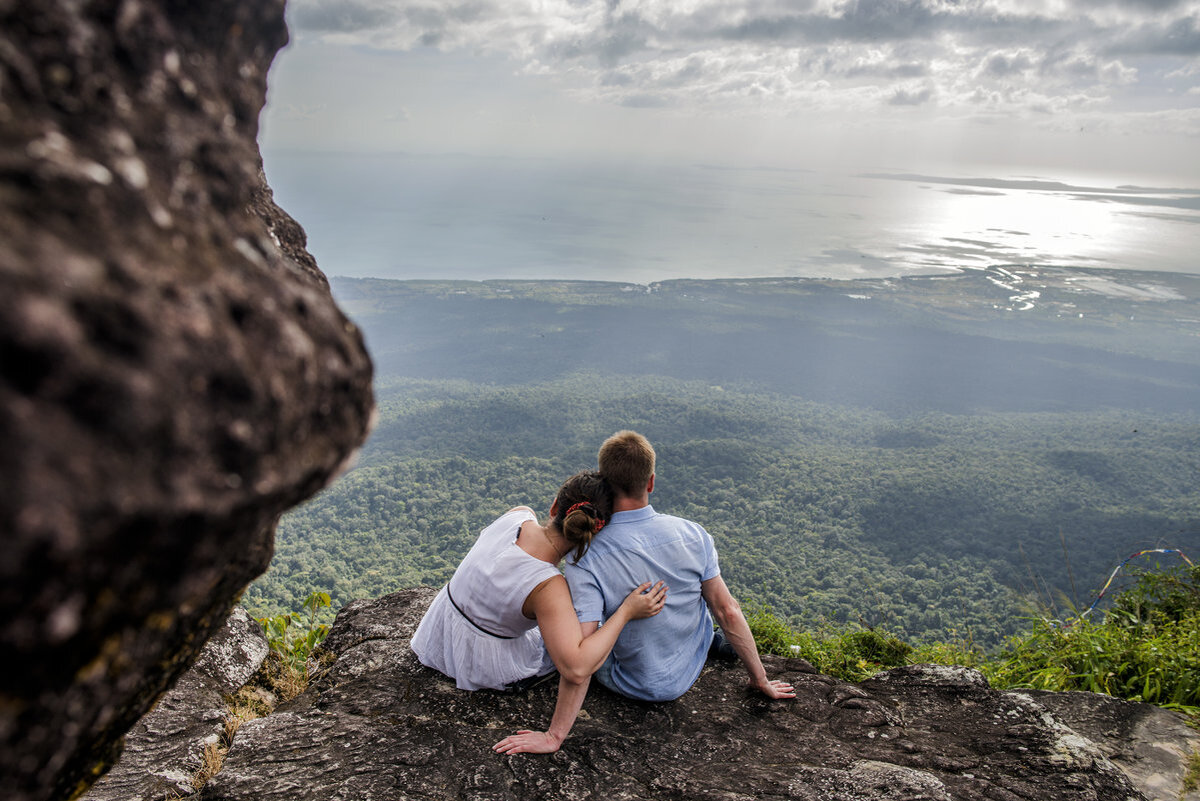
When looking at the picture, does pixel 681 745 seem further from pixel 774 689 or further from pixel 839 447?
pixel 839 447

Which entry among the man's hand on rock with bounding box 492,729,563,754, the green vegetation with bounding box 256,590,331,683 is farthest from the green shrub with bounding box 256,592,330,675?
the man's hand on rock with bounding box 492,729,563,754

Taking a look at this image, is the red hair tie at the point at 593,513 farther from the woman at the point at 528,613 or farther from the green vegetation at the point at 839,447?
the green vegetation at the point at 839,447

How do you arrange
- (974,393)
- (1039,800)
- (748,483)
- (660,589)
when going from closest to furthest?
(1039,800) < (660,589) < (748,483) < (974,393)

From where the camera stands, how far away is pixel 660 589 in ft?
13.3

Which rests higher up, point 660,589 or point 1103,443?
point 660,589

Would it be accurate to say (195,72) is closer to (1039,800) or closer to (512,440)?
(1039,800)

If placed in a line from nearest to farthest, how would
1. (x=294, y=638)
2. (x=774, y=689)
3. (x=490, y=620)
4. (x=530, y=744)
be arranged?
(x=530, y=744) → (x=490, y=620) → (x=774, y=689) → (x=294, y=638)

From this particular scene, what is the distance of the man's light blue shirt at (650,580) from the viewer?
3.97 meters

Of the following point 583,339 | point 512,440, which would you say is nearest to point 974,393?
point 583,339

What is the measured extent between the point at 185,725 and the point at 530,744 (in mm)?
2294

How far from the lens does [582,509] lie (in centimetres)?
386

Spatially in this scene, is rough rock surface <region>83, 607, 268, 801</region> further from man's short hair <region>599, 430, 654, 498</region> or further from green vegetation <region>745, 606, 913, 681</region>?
green vegetation <region>745, 606, 913, 681</region>

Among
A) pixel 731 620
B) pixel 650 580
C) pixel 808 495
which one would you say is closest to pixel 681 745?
pixel 731 620

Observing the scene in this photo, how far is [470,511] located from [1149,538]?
154 ft
